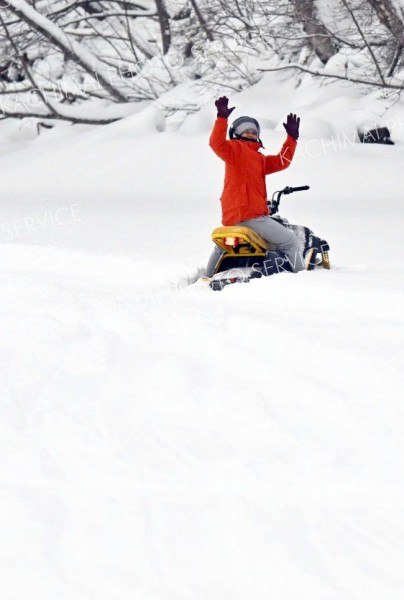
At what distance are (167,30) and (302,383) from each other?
14.7 m

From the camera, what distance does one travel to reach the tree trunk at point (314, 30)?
1405 centimetres

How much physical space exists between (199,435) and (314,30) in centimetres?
1214

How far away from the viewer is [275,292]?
620 cm

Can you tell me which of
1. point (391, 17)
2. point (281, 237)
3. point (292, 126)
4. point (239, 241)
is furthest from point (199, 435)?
point (391, 17)

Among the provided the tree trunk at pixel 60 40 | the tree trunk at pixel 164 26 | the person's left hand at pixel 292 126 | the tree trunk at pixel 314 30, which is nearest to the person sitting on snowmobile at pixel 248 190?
the person's left hand at pixel 292 126

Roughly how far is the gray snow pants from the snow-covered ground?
0.73ft

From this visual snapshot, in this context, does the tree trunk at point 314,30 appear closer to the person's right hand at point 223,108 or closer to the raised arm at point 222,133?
the raised arm at point 222,133

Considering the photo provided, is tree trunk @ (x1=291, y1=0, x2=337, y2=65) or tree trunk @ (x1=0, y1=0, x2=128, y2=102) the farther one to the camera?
tree trunk @ (x1=0, y1=0, x2=128, y2=102)

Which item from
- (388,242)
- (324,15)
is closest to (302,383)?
(388,242)

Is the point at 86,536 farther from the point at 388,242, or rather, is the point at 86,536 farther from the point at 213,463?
the point at 388,242

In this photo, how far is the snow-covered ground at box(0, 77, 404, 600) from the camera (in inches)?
121

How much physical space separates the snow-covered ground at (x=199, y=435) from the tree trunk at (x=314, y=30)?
23.2 ft

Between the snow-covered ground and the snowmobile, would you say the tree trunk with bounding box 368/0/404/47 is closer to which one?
the snow-covered ground

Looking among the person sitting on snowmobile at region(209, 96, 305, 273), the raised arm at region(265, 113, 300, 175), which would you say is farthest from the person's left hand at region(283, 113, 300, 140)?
the person sitting on snowmobile at region(209, 96, 305, 273)
